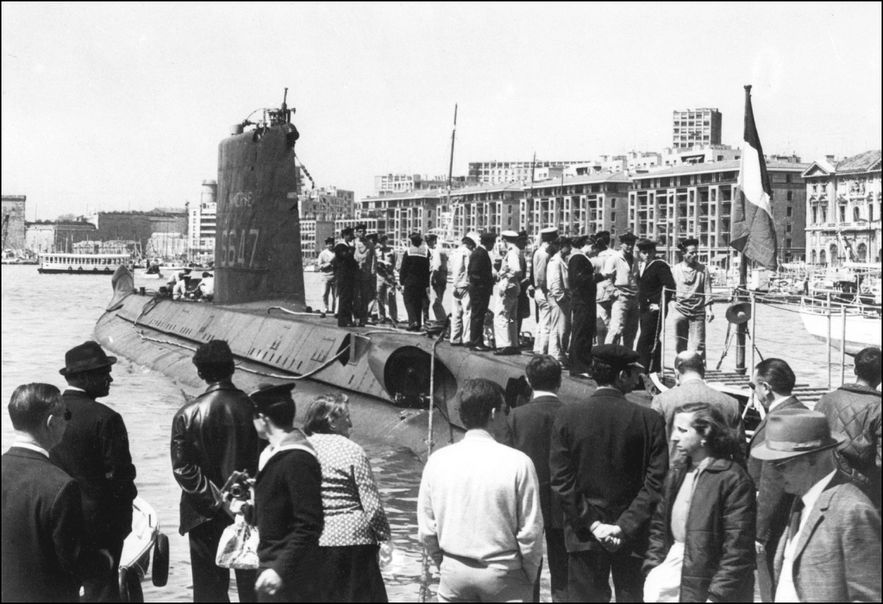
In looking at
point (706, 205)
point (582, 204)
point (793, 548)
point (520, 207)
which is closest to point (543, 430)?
point (793, 548)

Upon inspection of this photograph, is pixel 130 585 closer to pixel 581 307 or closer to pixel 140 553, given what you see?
pixel 140 553

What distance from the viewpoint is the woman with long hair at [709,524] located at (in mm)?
4527

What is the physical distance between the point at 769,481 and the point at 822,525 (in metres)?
1.89

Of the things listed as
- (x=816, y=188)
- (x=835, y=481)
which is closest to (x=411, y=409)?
(x=835, y=481)

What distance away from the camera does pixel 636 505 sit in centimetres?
542

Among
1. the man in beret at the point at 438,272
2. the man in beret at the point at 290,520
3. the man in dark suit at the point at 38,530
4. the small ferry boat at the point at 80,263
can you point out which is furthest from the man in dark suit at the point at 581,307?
the small ferry boat at the point at 80,263

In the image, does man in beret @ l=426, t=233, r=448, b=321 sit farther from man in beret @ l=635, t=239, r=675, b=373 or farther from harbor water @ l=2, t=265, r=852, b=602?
man in beret @ l=635, t=239, r=675, b=373

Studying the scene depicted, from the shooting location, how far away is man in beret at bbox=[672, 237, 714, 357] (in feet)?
40.5

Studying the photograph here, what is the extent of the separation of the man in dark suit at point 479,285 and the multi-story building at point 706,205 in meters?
96.6

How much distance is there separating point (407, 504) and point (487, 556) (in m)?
6.46

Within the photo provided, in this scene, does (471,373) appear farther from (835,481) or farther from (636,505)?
(835,481)

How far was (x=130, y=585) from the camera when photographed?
20.2 ft

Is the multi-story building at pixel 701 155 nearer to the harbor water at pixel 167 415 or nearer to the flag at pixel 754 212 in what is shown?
the harbor water at pixel 167 415

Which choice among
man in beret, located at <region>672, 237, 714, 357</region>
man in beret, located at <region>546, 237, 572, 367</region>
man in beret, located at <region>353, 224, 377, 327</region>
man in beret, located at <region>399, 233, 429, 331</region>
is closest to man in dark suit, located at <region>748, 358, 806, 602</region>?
man in beret, located at <region>546, 237, 572, 367</region>
